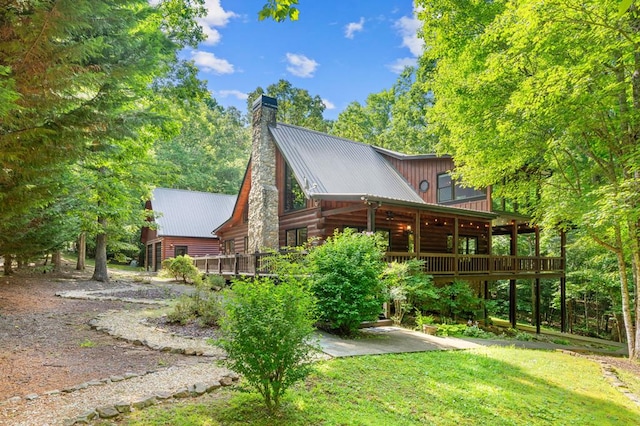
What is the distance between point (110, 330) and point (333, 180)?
10.6 m

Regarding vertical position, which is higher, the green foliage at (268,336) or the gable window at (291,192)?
the gable window at (291,192)

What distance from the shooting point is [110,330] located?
320 inches

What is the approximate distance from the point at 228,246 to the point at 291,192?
8.63 meters

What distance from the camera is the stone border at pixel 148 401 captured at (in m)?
3.95

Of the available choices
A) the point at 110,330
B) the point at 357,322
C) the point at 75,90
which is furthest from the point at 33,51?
the point at 357,322

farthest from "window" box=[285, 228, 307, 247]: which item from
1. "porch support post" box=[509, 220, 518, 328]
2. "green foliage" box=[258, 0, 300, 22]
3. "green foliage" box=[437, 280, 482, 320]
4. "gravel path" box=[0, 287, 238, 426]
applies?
"green foliage" box=[258, 0, 300, 22]

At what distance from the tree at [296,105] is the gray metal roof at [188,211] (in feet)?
38.7

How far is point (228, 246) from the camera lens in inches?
949

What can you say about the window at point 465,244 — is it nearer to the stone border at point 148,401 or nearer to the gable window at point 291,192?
the gable window at point 291,192

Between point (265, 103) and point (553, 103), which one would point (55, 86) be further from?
point (265, 103)

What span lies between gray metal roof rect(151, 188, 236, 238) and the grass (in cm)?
2534

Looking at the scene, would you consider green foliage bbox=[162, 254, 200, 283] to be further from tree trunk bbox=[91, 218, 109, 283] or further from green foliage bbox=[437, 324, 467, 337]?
green foliage bbox=[437, 324, 467, 337]

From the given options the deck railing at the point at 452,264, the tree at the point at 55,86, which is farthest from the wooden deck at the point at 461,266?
the tree at the point at 55,86

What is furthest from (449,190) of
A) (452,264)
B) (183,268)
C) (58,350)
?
(58,350)
